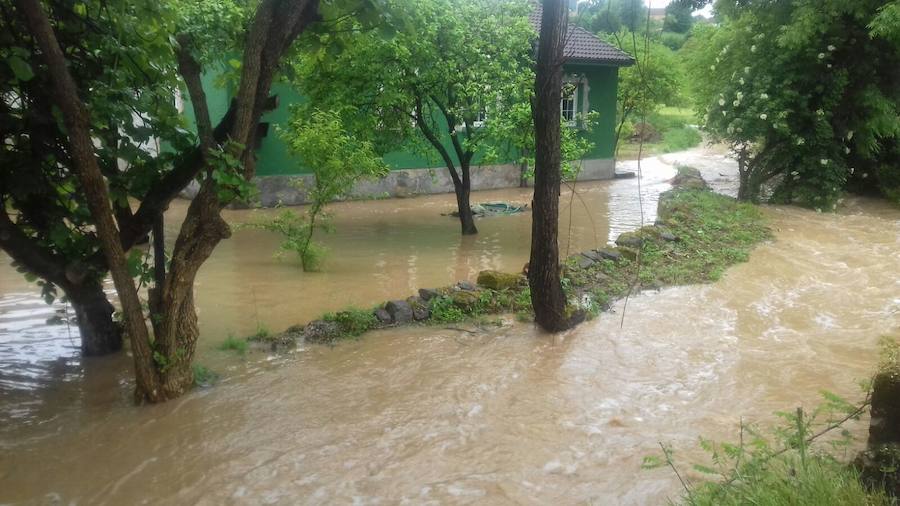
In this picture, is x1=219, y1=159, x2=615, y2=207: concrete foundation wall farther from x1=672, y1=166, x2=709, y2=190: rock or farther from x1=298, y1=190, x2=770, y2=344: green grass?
x1=298, y1=190, x2=770, y2=344: green grass

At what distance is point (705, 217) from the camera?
13.5 meters

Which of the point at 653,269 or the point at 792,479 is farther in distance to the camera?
the point at 653,269

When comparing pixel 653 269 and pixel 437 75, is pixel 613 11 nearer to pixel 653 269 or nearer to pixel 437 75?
pixel 653 269

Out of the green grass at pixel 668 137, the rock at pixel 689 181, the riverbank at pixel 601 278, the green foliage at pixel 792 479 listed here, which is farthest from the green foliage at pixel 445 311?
the green grass at pixel 668 137

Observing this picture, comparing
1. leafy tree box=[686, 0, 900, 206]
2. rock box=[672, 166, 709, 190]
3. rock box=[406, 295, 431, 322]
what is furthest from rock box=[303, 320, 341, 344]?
rock box=[672, 166, 709, 190]

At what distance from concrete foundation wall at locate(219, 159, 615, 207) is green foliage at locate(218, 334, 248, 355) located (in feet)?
25.1

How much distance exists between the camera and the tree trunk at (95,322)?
6.80 m

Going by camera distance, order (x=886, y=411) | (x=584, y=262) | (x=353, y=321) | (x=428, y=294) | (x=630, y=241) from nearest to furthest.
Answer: (x=886, y=411) < (x=353, y=321) < (x=428, y=294) < (x=584, y=262) < (x=630, y=241)

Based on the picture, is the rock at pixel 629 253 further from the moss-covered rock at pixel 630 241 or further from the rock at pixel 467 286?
the rock at pixel 467 286

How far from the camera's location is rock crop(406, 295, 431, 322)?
7984mm

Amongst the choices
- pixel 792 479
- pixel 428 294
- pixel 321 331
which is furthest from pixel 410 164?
pixel 792 479

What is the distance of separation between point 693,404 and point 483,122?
8099 mm

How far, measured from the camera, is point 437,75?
11.9 m

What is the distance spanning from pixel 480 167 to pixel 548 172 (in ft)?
40.0
